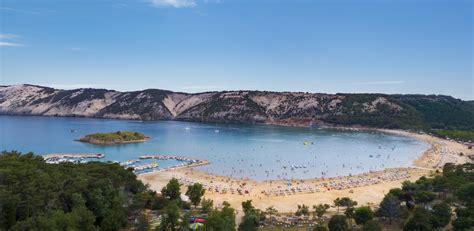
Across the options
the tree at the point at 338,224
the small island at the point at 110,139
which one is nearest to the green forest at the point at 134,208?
the tree at the point at 338,224

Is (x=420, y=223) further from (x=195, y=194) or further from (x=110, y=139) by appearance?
(x=110, y=139)

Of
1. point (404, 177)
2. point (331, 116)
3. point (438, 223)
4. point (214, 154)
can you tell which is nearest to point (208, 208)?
point (438, 223)

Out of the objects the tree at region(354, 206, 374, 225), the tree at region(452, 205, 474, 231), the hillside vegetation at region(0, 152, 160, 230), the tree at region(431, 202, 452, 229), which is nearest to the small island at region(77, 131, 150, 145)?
the hillside vegetation at region(0, 152, 160, 230)

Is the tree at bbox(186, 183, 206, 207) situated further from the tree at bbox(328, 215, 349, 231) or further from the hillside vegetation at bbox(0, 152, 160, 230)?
the tree at bbox(328, 215, 349, 231)

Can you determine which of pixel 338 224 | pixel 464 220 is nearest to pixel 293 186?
pixel 338 224

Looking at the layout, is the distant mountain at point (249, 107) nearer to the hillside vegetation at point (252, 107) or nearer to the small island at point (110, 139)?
the hillside vegetation at point (252, 107)
